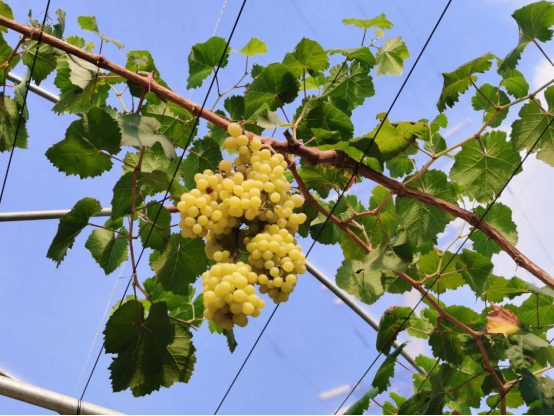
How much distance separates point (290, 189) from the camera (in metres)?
1.29

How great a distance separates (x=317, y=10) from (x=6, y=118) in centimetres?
153

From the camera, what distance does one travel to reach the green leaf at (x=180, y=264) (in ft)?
3.93

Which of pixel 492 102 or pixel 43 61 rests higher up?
pixel 43 61

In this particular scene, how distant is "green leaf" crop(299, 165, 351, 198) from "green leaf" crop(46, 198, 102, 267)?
41 centimetres

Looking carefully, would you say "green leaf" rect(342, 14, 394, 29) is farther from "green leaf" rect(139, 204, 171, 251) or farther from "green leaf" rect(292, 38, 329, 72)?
"green leaf" rect(139, 204, 171, 251)

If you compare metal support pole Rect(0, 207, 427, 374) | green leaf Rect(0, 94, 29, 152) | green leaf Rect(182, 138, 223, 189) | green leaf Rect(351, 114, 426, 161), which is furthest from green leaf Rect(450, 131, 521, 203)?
green leaf Rect(0, 94, 29, 152)

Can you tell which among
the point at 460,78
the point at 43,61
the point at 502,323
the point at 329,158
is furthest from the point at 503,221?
the point at 43,61

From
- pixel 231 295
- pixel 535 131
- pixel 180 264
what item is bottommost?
pixel 231 295

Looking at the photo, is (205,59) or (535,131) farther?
(205,59)

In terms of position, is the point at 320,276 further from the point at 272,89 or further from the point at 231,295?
the point at 231,295

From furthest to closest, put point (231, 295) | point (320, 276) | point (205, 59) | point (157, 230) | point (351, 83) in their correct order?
point (320, 276) → point (351, 83) → point (205, 59) → point (157, 230) → point (231, 295)

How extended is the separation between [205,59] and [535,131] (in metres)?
0.66

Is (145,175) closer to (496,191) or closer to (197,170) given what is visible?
(197,170)

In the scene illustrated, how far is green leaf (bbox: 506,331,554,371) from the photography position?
1192mm
